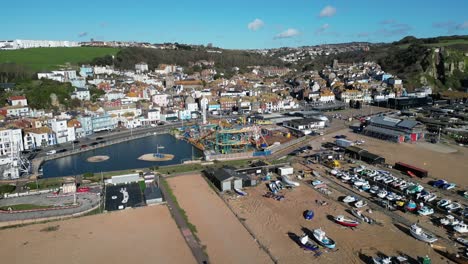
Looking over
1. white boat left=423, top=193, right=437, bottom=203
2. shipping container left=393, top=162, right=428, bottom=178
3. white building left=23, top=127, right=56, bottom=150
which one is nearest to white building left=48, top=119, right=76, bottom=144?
white building left=23, top=127, right=56, bottom=150

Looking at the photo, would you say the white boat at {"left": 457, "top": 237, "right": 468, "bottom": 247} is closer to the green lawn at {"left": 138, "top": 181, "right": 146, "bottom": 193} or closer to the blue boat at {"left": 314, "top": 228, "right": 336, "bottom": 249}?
the blue boat at {"left": 314, "top": 228, "right": 336, "bottom": 249}

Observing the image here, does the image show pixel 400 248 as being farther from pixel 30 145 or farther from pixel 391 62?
pixel 391 62

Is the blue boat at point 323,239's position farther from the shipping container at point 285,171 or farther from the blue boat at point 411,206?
the shipping container at point 285,171

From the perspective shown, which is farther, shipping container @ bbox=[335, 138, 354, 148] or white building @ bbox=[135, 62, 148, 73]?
white building @ bbox=[135, 62, 148, 73]

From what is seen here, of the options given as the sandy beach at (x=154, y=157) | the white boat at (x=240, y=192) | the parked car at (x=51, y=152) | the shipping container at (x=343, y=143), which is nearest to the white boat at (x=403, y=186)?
the shipping container at (x=343, y=143)

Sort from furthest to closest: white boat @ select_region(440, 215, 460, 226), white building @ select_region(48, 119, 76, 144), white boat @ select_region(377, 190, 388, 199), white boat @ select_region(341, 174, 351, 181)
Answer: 1. white building @ select_region(48, 119, 76, 144)
2. white boat @ select_region(341, 174, 351, 181)
3. white boat @ select_region(377, 190, 388, 199)
4. white boat @ select_region(440, 215, 460, 226)

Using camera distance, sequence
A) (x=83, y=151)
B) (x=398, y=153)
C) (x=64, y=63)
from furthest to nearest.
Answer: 1. (x=64, y=63)
2. (x=83, y=151)
3. (x=398, y=153)

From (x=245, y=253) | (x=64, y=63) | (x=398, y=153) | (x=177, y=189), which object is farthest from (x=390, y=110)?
(x=64, y=63)
